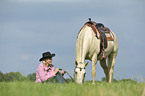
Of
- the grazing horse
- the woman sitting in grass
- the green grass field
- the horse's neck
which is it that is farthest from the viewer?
the horse's neck

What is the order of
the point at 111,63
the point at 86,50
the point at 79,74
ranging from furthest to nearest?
the point at 111,63 → the point at 86,50 → the point at 79,74

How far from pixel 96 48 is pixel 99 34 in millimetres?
775

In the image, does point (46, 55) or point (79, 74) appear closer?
point (79, 74)

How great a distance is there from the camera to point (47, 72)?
7.91 m

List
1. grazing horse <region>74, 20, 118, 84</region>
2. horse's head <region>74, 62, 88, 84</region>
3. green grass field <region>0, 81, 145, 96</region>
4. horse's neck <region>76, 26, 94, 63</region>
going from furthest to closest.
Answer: horse's neck <region>76, 26, 94, 63</region>, grazing horse <region>74, 20, 118, 84</region>, horse's head <region>74, 62, 88, 84</region>, green grass field <region>0, 81, 145, 96</region>

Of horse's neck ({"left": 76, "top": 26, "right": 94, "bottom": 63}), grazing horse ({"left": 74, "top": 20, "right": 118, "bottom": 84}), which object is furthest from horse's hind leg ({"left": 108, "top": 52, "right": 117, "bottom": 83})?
horse's neck ({"left": 76, "top": 26, "right": 94, "bottom": 63})

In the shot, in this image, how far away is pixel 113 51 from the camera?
11.7 metres

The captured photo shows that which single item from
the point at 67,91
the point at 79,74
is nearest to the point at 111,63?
the point at 79,74

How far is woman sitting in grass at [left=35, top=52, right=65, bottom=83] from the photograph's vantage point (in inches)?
308

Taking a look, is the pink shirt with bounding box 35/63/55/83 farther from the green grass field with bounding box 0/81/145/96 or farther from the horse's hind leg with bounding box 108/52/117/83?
the horse's hind leg with bounding box 108/52/117/83

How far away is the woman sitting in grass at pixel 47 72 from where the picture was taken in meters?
7.82

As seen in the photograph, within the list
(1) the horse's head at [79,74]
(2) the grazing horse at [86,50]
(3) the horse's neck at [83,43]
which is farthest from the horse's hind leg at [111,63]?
(1) the horse's head at [79,74]

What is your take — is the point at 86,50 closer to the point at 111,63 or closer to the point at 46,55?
the point at 46,55

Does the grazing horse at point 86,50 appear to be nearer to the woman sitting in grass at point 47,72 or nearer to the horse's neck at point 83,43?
the horse's neck at point 83,43
